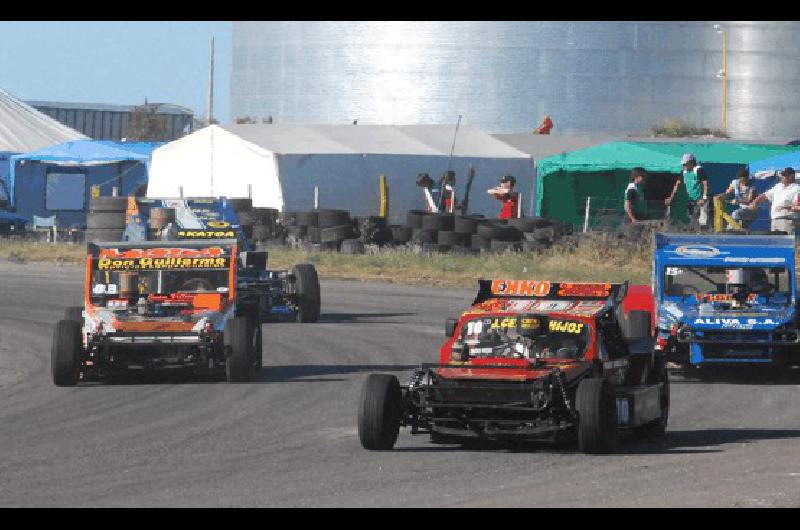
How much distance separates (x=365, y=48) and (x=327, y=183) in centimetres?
3355

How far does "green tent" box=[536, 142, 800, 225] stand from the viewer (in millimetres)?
41375

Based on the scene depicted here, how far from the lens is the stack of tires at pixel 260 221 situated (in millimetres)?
37688

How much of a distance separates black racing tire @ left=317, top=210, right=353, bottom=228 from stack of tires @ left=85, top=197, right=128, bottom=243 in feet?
13.3

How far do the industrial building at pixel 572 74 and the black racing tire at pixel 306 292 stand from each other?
48139 millimetres

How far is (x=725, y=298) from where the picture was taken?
63.8 ft

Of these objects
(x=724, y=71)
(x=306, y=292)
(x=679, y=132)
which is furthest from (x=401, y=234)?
(x=724, y=71)

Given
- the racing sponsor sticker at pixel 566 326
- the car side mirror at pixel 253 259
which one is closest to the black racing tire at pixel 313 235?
the car side mirror at pixel 253 259

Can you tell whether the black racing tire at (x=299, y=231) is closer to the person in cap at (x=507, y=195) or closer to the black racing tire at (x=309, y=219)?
the black racing tire at (x=309, y=219)

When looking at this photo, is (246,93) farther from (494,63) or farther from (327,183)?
(327,183)

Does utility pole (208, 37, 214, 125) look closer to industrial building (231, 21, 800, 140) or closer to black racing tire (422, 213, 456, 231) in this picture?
industrial building (231, 21, 800, 140)

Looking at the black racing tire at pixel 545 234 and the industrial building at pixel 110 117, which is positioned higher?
the industrial building at pixel 110 117

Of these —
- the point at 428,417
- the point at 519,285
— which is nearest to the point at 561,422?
the point at 428,417

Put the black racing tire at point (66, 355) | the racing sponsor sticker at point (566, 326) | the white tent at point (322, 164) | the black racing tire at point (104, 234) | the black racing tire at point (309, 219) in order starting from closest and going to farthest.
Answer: the racing sponsor sticker at point (566, 326) < the black racing tire at point (66, 355) < the black racing tire at point (104, 234) < the black racing tire at point (309, 219) < the white tent at point (322, 164)

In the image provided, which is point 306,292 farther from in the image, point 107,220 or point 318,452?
point 107,220
